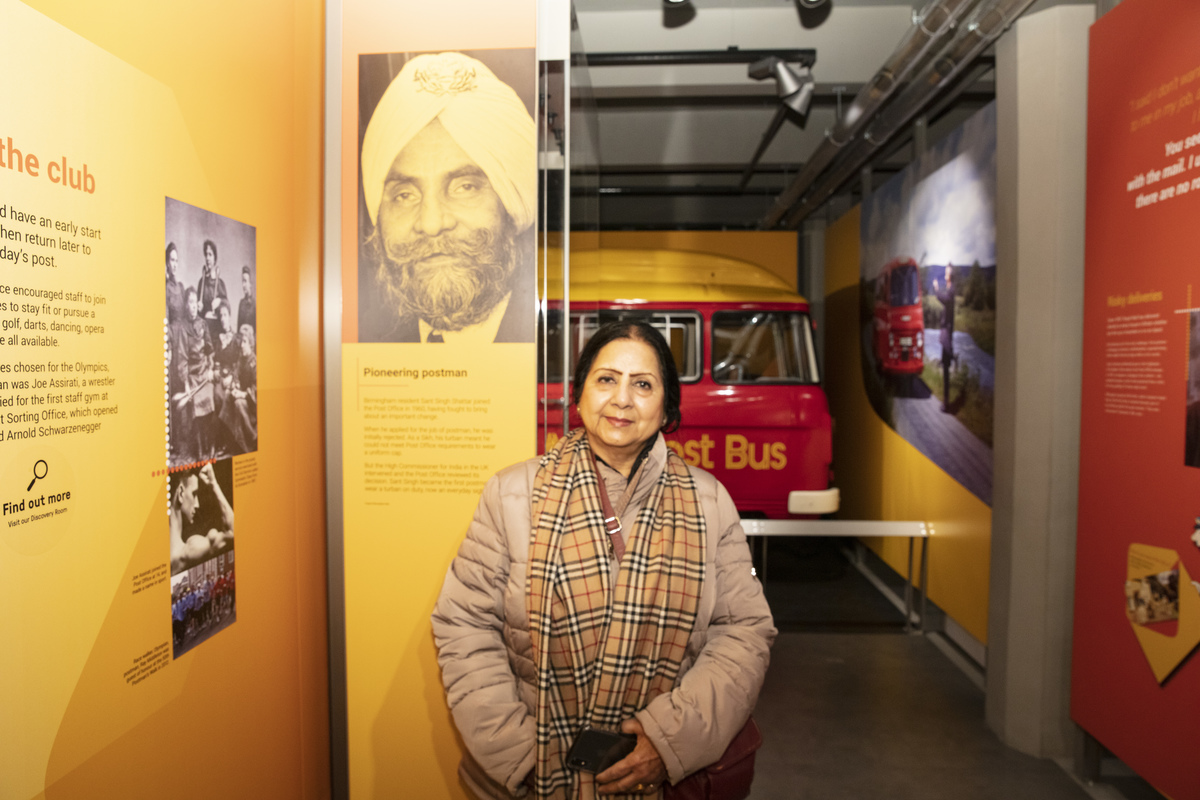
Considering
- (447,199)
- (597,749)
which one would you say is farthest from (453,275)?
(597,749)

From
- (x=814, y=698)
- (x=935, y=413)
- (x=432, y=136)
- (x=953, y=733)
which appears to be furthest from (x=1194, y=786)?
(x=432, y=136)

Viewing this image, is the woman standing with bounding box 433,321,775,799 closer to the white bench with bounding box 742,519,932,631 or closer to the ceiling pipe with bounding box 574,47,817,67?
the white bench with bounding box 742,519,932,631

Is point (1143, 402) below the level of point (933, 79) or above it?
below

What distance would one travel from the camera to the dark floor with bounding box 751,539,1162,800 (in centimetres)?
269

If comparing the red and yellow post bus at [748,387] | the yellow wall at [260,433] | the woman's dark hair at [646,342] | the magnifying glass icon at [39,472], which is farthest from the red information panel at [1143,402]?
the magnifying glass icon at [39,472]

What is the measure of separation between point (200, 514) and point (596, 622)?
1026mm

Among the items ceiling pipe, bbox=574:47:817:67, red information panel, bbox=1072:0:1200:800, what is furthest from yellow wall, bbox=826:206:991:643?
ceiling pipe, bbox=574:47:817:67

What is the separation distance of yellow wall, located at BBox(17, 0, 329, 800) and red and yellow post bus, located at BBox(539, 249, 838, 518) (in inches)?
117

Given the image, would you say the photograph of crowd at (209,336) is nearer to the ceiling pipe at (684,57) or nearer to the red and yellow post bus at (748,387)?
the red and yellow post bus at (748,387)

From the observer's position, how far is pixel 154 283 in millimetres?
1424

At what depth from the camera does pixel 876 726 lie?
3170 millimetres

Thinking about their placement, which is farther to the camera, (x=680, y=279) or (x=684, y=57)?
(x=680, y=279)

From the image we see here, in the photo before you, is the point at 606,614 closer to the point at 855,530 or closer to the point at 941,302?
the point at 855,530

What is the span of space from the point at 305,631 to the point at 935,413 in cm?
406
